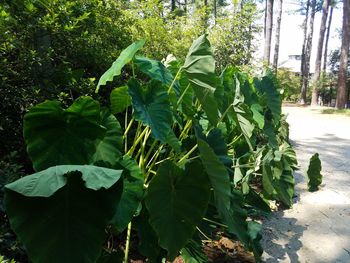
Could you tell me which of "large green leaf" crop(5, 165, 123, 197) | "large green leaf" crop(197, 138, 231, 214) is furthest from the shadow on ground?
"large green leaf" crop(5, 165, 123, 197)

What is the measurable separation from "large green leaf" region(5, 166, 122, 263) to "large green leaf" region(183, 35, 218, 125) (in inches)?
26.3

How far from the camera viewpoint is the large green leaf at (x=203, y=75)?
1.45 m

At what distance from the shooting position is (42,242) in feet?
2.90

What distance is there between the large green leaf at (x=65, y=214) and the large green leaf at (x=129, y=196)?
22 cm

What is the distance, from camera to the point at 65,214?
922mm

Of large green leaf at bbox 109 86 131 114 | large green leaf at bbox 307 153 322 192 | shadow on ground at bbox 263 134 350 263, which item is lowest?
shadow on ground at bbox 263 134 350 263

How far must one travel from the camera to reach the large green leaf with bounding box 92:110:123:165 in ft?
4.13

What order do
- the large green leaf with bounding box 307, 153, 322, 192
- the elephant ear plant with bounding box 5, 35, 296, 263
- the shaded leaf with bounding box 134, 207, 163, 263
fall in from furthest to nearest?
the large green leaf with bounding box 307, 153, 322, 192 → the shaded leaf with bounding box 134, 207, 163, 263 → the elephant ear plant with bounding box 5, 35, 296, 263

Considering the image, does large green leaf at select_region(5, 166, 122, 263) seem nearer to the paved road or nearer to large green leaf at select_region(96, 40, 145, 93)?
large green leaf at select_region(96, 40, 145, 93)

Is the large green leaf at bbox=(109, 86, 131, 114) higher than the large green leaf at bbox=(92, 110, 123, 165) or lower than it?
higher

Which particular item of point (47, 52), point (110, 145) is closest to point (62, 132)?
point (110, 145)

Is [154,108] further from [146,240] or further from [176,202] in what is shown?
[146,240]

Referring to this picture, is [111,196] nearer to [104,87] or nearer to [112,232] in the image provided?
[112,232]

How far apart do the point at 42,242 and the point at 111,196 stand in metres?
0.22
